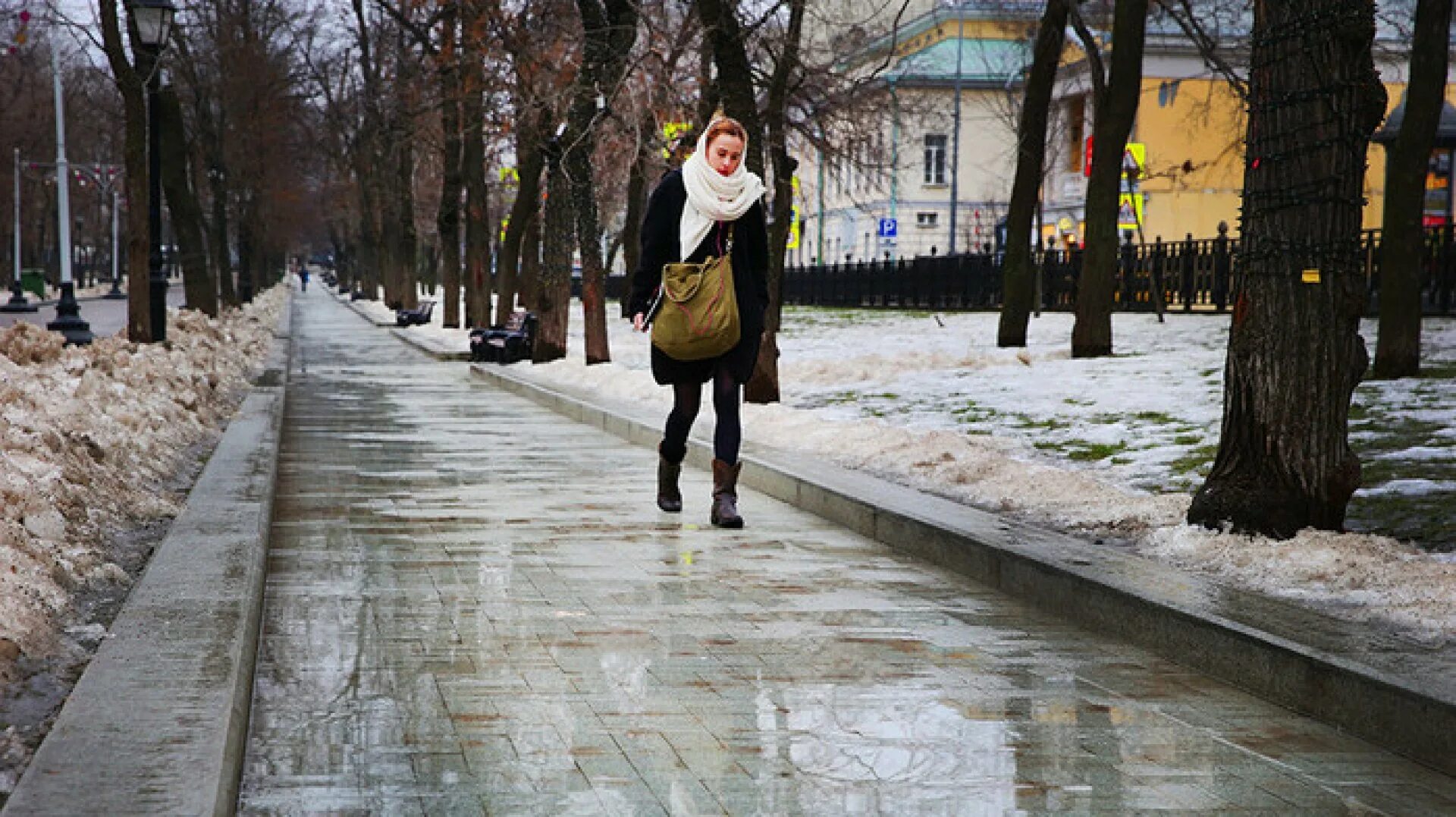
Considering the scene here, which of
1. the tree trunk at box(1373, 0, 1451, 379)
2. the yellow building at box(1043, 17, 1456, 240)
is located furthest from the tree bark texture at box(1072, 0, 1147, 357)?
the yellow building at box(1043, 17, 1456, 240)

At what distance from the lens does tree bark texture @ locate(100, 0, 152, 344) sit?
20.7 meters

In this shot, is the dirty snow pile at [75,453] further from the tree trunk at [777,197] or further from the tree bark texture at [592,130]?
the tree bark texture at [592,130]

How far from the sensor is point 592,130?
73.9ft

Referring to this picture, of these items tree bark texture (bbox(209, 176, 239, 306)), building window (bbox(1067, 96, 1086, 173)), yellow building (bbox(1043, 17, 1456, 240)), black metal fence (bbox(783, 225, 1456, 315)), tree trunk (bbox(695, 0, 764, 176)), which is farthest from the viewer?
building window (bbox(1067, 96, 1086, 173))

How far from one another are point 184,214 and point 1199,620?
84.1 feet

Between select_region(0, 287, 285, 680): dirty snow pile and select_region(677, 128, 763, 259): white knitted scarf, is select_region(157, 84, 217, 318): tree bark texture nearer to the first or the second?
select_region(0, 287, 285, 680): dirty snow pile

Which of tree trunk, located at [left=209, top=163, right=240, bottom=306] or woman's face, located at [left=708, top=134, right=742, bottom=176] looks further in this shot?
tree trunk, located at [left=209, top=163, right=240, bottom=306]

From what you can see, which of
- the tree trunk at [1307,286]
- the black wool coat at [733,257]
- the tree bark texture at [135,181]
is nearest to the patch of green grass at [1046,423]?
the black wool coat at [733,257]

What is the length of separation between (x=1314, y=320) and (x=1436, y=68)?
919 centimetres

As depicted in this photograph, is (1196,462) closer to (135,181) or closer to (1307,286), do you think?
(1307,286)

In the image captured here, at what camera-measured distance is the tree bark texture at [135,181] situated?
20.7 meters

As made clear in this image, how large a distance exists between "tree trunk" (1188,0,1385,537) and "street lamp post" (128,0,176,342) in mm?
15138

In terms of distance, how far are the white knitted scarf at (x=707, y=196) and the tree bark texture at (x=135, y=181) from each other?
44.4 feet

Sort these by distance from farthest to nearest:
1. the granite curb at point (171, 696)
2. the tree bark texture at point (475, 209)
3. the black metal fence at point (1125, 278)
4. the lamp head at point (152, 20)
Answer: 1. the tree bark texture at point (475, 209)
2. the black metal fence at point (1125, 278)
3. the lamp head at point (152, 20)
4. the granite curb at point (171, 696)
